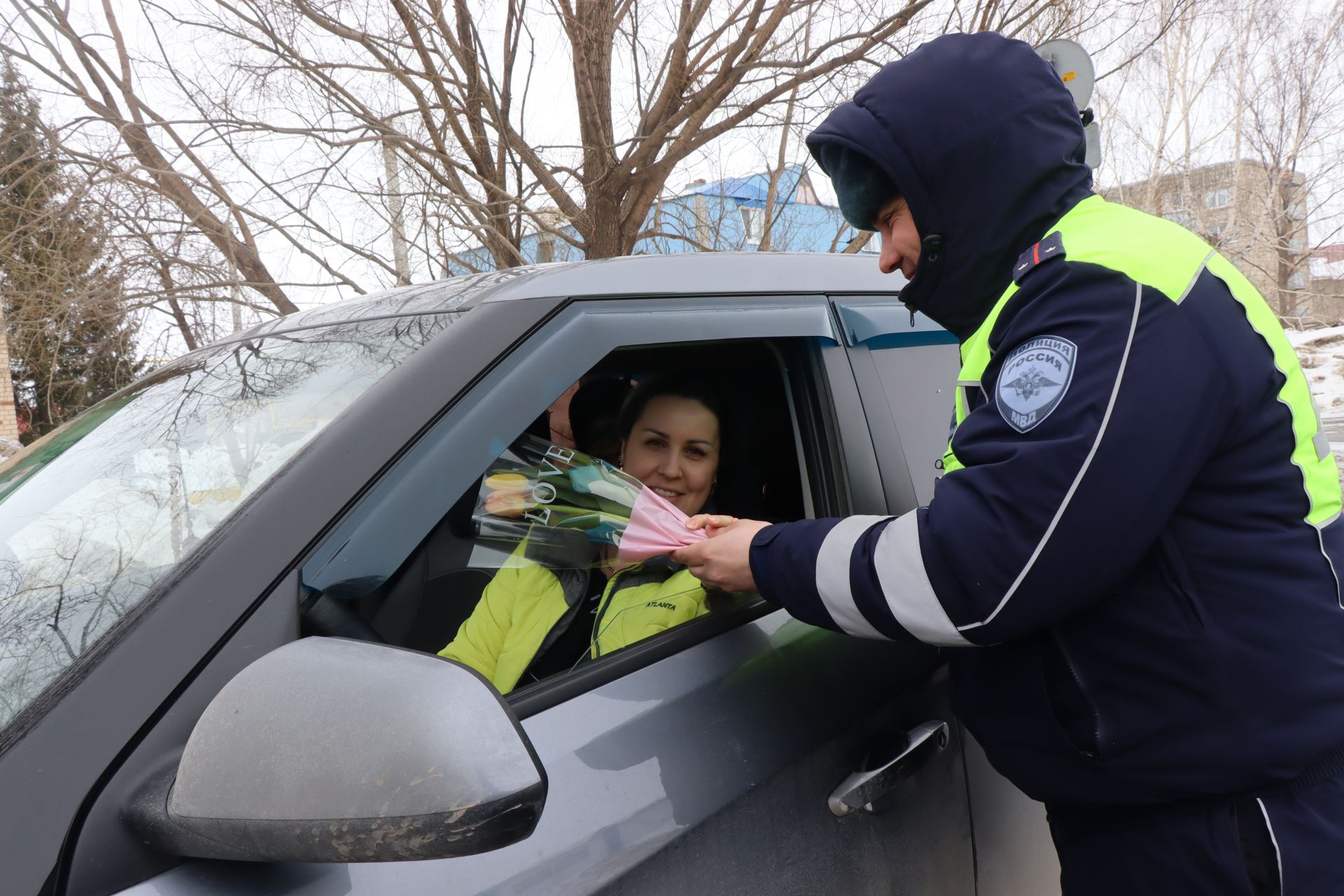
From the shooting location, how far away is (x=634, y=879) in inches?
42.5

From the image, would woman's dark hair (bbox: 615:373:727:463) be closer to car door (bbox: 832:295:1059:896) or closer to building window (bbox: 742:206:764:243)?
car door (bbox: 832:295:1059:896)

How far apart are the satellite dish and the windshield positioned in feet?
13.5

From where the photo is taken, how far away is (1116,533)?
1091mm

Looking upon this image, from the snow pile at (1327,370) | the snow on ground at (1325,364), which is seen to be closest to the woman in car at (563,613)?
the snow pile at (1327,370)

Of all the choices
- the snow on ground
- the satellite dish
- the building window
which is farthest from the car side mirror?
the snow on ground

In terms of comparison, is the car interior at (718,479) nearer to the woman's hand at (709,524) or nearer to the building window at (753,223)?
the woman's hand at (709,524)

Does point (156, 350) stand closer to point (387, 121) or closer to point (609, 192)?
point (387, 121)

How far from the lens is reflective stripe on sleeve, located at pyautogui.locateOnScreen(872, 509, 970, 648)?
1.18m

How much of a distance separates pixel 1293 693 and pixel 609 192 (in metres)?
5.35

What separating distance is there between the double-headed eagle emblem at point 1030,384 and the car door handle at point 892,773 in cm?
61

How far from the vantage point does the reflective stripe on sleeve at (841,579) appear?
1.25 m

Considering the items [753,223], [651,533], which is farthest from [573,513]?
[753,223]

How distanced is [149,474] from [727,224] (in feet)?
22.2

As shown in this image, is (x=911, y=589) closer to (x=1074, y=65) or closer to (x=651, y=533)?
(x=651, y=533)
